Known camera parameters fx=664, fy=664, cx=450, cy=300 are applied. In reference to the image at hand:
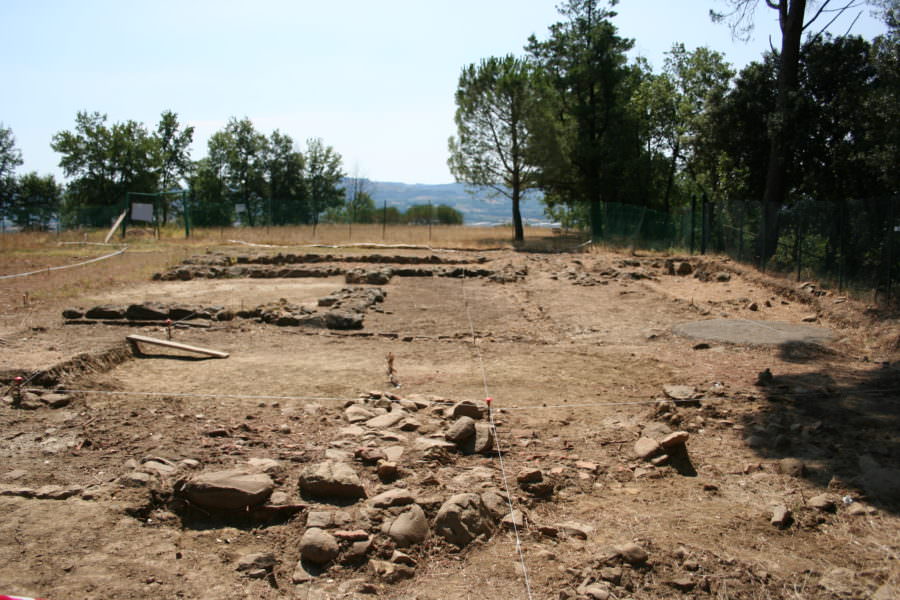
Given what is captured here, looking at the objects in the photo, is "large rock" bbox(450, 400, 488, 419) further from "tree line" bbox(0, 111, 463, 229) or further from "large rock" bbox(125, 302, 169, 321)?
"tree line" bbox(0, 111, 463, 229)

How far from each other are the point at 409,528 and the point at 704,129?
21.2m

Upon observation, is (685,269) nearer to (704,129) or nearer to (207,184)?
(704,129)

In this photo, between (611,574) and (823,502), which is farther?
(823,502)

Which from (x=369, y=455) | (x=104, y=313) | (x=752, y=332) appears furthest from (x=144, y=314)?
(x=752, y=332)

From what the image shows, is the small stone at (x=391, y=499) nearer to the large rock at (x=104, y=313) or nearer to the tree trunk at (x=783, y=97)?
the large rock at (x=104, y=313)

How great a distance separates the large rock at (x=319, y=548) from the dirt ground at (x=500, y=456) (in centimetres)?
9

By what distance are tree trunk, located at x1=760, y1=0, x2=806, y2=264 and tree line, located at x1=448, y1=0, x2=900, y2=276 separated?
37mm

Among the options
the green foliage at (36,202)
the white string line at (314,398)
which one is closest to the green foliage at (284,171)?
the green foliage at (36,202)

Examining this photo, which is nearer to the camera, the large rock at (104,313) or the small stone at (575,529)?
the small stone at (575,529)

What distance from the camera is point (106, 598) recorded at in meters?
3.29

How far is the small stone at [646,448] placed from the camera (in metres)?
5.37

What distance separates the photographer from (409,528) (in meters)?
3.98

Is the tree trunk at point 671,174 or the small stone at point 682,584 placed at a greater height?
the tree trunk at point 671,174

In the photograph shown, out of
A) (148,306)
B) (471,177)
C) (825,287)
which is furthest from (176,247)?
(825,287)
